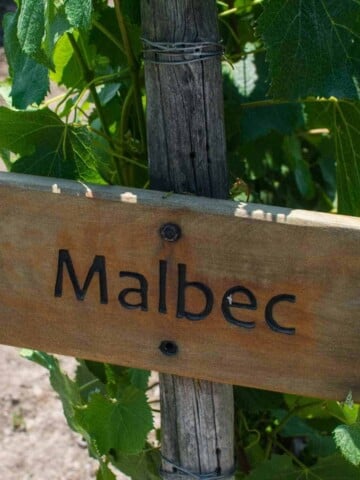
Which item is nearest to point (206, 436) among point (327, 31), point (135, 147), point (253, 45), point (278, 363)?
point (278, 363)

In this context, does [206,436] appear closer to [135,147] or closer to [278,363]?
[278,363]

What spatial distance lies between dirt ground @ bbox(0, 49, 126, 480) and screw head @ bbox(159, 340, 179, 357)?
136 centimetres

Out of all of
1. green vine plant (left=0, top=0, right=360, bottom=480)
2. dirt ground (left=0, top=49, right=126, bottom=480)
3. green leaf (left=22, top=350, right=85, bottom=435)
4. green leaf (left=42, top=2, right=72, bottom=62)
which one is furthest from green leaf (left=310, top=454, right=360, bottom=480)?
dirt ground (left=0, top=49, right=126, bottom=480)

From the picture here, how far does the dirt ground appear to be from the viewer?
2400 mm

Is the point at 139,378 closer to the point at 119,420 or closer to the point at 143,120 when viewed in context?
the point at 119,420

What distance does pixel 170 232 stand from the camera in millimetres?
1059

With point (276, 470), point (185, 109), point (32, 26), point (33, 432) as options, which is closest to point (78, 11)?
point (32, 26)

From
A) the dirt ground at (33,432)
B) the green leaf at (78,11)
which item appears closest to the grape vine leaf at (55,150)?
the green leaf at (78,11)

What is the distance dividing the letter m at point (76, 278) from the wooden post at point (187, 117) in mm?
120

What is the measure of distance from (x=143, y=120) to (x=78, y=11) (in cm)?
36

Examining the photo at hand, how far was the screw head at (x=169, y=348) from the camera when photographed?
3.66 feet

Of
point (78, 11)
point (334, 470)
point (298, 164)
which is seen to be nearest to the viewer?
point (78, 11)

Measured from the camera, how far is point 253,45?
5.27 ft

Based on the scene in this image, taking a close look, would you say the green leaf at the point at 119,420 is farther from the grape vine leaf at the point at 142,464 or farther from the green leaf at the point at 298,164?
the green leaf at the point at 298,164
